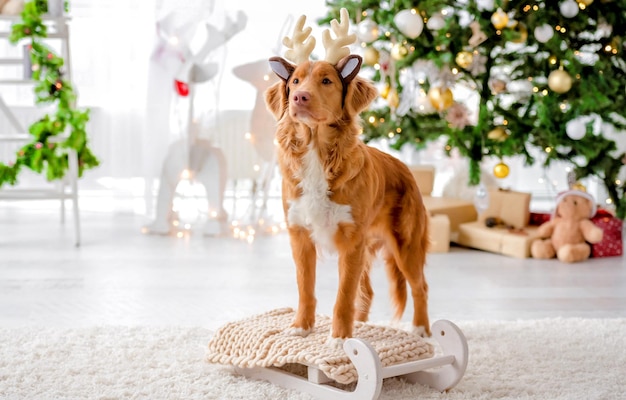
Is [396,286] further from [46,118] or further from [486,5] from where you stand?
[46,118]

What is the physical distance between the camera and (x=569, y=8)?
377 centimetres

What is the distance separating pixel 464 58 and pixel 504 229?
0.85 m

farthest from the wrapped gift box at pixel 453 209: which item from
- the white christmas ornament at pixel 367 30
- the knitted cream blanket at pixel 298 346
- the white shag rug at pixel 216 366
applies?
the knitted cream blanket at pixel 298 346

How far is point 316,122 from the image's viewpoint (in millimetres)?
1870

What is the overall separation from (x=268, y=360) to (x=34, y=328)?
92cm

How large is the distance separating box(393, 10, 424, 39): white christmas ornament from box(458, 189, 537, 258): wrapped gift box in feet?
3.18

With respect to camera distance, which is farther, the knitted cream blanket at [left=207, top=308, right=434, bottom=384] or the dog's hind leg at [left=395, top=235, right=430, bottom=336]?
the dog's hind leg at [left=395, top=235, right=430, bottom=336]

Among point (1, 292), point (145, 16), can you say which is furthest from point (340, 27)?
point (145, 16)

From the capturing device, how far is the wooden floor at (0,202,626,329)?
2.80 m

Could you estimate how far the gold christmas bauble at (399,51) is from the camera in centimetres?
394

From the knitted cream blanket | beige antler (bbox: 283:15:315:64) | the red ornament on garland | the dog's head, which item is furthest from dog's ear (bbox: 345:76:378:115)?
the red ornament on garland

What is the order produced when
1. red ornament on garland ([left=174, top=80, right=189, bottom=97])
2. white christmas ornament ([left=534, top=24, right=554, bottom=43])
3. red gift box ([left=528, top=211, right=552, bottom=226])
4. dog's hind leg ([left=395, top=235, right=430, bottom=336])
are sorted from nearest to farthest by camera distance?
dog's hind leg ([left=395, top=235, right=430, bottom=336]), white christmas ornament ([left=534, top=24, right=554, bottom=43]), red gift box ([left=528, top=211, right=552, bottom=226]), red ornament on garland ([left=174, top=80, right=189, bottom=97])

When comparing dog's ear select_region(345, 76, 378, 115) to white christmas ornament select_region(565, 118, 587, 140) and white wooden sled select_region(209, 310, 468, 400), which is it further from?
white christmas ornament select_region(565, 118, 587, 140)

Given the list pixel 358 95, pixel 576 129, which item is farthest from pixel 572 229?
pixel 358 95
